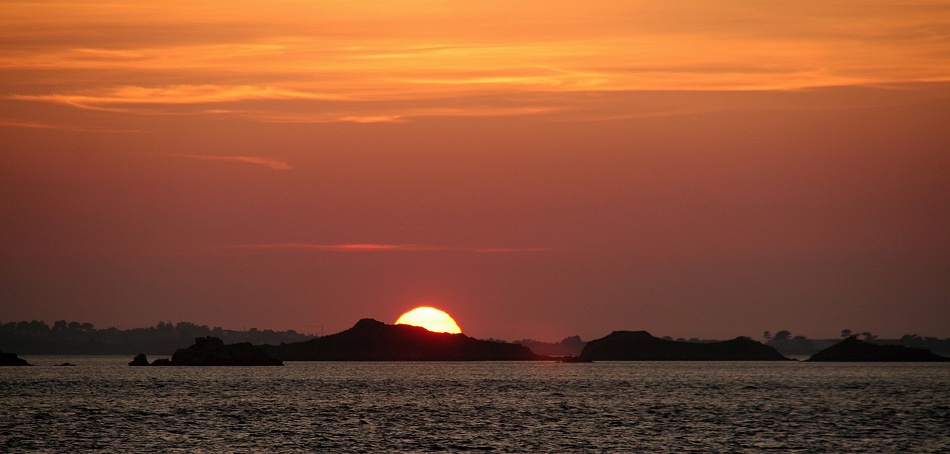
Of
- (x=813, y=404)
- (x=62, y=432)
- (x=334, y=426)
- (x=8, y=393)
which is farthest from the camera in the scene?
(x=8, y=393)

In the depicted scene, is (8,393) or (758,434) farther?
(8,393)

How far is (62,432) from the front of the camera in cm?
10019

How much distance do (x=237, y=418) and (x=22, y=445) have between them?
31352 mm

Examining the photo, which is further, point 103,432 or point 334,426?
point 334,426

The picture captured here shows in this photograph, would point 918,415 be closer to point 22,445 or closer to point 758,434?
point 758,434

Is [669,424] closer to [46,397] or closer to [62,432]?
[62,432]

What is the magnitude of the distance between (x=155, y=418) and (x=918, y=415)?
82174mm

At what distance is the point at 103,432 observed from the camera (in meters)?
102

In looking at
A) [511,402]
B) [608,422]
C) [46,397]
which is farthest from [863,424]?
[46,397]

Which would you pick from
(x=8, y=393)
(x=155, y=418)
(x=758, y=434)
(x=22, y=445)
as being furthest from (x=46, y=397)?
(x=758, y=434)

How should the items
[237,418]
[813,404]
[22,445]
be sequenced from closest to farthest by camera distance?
[22,445] → [237,418] → [813,404]

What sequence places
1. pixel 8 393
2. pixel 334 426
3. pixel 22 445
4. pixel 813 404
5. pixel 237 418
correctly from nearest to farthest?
1. pixel 22 445
2. pixel 334 426
3. pixel 237 418
4. pixel 813 404
5. pixel 8 393

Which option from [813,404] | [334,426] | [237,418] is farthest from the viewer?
[813,404]

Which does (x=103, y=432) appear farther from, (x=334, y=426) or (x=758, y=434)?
(x=758, y=434)
